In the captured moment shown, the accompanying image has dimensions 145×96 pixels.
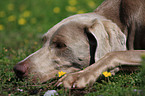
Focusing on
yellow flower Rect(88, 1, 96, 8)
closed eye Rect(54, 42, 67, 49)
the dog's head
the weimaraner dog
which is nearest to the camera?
the weimaraner dog

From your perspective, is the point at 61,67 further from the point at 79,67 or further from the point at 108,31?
the point at 108,31

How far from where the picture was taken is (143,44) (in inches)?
116

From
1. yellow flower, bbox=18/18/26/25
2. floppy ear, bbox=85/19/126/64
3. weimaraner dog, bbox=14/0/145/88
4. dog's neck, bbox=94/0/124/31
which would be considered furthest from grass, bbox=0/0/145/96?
dog's neck, bbox=94/0/124/31

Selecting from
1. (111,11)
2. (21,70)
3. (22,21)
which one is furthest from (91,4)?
(21,70)

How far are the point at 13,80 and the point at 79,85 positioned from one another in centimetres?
91

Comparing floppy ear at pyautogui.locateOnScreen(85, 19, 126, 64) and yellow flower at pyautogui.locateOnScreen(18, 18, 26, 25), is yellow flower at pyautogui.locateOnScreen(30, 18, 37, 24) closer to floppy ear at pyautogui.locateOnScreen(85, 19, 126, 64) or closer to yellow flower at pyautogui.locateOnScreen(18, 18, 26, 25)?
yellow flower at pyautogui.locateOnScreen(18, 18, 26, 25)

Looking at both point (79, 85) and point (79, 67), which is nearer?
point (79, 85)

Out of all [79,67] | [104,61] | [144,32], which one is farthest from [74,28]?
[144,32]

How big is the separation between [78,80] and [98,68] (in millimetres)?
287

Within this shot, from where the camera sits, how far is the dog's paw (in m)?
2.22

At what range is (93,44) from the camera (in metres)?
2.86

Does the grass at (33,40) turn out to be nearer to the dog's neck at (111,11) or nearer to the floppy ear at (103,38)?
the floppy ear at (103,38)

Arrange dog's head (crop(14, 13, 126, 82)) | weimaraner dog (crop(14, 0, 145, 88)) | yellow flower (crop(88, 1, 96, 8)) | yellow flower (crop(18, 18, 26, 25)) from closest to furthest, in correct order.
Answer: weimaraner dog (crop(14, 0, 145, 88)), dog's head (crop(14, 13, 126, 82)), yellow flower (crop(18, 18, 26, 25)), yellow flower (crop(88, 1, 96, 8))

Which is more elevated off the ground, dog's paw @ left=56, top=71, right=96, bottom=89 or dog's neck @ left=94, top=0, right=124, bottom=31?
dog's neck @ left=94, top=0, right=124, bottom=31
